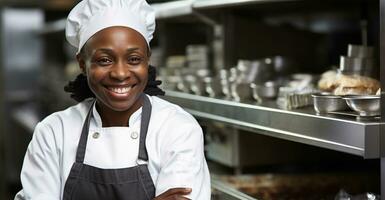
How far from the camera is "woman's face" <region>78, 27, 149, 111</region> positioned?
4.45ft

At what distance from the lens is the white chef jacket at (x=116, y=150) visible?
4.56ft

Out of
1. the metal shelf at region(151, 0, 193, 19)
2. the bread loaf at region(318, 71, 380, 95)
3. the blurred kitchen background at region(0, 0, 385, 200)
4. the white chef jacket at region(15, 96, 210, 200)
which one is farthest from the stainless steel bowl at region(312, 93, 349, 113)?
the metal shelf at region(151, 0, 193, 19)

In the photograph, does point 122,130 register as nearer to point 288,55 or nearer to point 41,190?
point 41,190

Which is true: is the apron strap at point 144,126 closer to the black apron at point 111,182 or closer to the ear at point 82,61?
the black apron at point 111,182

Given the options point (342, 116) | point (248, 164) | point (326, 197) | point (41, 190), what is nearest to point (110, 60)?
point (41, 190)

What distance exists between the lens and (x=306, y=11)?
9.60 ft

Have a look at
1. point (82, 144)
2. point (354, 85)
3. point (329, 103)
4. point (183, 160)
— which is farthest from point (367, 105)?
point (82, 144)

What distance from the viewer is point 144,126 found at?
4.72 ft

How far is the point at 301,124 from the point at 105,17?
0.51 meters

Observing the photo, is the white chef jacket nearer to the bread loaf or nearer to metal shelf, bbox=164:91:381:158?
metal shelf, bbox=164:91:381:158

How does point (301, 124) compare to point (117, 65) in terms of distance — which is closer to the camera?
point (117, 65)

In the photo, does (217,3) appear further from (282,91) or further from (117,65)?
(117,65)

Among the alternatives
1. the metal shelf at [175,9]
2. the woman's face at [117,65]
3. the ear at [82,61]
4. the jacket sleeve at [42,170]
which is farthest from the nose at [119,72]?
the metal shelf at [175,9]

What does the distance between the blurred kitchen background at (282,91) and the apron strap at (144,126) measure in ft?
1.14
